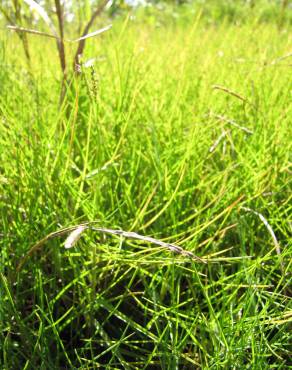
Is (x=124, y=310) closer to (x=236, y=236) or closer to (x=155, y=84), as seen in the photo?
(x=236, y=236)

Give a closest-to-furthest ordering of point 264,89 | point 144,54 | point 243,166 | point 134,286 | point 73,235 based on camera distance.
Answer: point 73,235, point 134,286, point 243,166, point 264,89, point 144,54

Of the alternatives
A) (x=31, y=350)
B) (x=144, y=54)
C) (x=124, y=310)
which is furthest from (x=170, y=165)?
(x=144, y=54)

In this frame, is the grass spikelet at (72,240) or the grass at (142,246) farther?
the grass at (142,246)

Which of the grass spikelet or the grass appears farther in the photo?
the grass

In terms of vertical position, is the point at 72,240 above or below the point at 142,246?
above

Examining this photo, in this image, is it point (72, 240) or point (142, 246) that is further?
point (142, 246)

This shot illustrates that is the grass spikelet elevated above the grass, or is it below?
above

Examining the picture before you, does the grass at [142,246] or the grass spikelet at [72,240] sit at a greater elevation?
the grass spikelet at [72,240]

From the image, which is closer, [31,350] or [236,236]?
[31,350]
